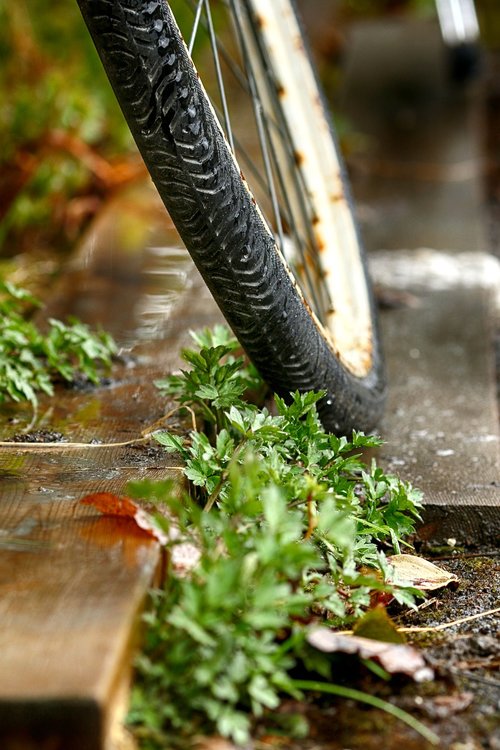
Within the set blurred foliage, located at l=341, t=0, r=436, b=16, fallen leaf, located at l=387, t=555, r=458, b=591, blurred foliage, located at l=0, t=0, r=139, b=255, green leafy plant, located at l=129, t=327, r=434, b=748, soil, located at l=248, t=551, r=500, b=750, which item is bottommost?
blurred foliage, located at l=341, t=0, r=436, b=16

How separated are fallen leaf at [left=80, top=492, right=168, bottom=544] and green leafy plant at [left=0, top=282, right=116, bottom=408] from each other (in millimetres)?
469

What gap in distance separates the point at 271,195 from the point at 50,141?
6.70 ft

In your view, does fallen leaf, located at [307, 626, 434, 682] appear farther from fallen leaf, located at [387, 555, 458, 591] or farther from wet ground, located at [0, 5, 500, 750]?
fallen leaf, located at [387, 555, 458, 591]

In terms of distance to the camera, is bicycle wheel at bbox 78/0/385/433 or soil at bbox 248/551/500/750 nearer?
soil at bbox 248/551/500/750

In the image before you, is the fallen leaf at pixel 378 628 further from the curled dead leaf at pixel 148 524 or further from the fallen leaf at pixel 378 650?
the curled dead leaf at pixel 148 524

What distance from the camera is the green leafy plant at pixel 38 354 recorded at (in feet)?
5.96

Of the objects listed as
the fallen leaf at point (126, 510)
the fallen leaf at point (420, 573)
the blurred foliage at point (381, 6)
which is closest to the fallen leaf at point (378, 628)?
the fallen leaf at point (420, 573)

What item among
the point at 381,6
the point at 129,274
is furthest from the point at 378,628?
the point at 381,6

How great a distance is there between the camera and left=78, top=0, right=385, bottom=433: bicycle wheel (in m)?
1.33

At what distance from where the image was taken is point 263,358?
1.60 meters

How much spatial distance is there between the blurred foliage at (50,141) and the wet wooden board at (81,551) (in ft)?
3.91

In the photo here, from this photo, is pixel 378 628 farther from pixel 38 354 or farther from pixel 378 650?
pixel 38 354

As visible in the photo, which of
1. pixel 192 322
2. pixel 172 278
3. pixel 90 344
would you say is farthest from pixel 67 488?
pixel 172 278

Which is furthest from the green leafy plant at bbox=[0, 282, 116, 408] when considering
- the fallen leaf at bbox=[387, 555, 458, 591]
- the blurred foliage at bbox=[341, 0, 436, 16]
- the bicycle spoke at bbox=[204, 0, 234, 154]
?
the blurred foliage at bbox=[341, 0, 436, 16]
